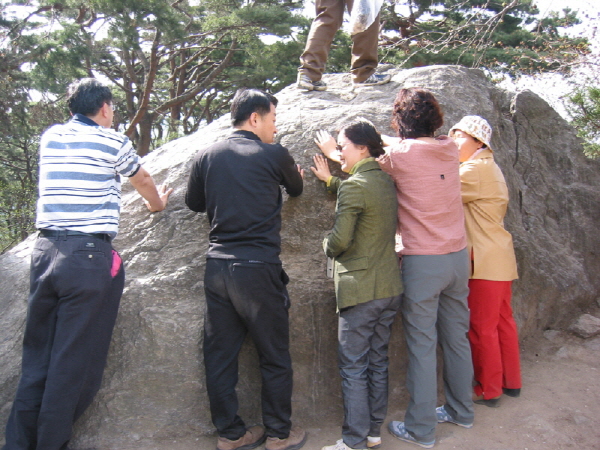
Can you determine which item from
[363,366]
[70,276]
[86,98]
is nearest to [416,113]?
[363,366]

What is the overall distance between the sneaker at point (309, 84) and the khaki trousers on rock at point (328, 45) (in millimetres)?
36

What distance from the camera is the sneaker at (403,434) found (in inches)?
Result: 116

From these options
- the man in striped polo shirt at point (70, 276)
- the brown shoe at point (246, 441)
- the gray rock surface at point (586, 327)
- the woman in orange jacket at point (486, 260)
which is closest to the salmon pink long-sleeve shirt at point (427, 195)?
the woman in orange jacket at point (486, 260)

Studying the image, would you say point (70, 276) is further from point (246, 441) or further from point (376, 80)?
point (376, 80)

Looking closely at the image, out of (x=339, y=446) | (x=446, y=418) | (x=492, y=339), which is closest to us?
(x=339, y=446)

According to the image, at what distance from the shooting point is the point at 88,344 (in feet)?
8.58

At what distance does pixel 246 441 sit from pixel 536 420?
6.13ft

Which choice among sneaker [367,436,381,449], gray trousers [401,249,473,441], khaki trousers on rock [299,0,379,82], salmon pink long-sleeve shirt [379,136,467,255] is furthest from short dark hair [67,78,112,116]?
sneaker [367,436,381,449]

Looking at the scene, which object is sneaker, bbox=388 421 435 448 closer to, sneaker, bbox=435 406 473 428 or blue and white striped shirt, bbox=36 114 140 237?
sneaker, bbox=435 406 473 428

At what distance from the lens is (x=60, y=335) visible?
8.36 feet

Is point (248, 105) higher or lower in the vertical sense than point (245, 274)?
higher

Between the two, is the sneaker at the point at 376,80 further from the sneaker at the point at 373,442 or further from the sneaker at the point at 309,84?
the sneaker at the point at 373,442

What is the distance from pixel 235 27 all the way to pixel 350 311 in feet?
28.9

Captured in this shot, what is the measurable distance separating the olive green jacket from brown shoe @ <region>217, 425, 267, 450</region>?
0.94 metres
